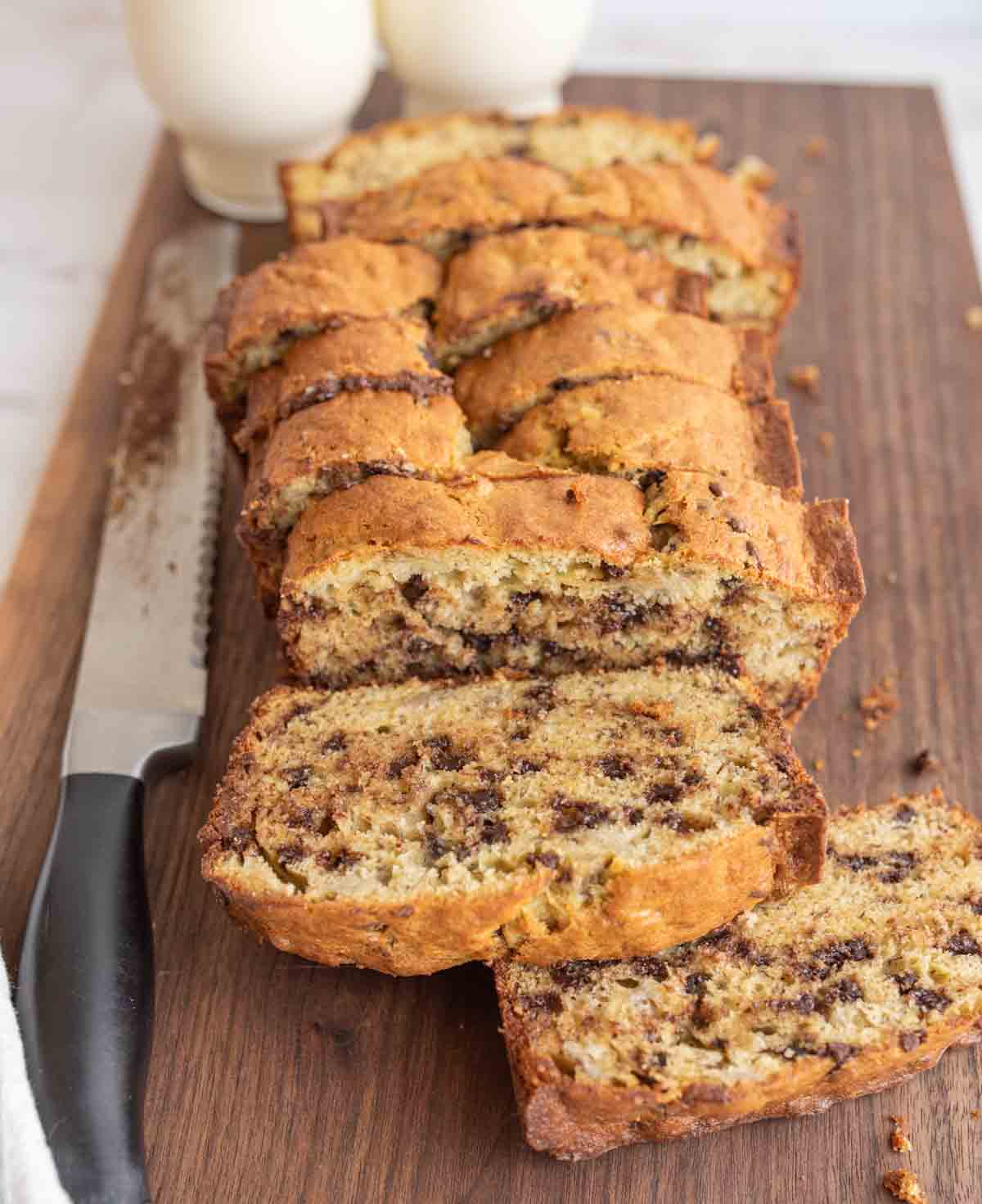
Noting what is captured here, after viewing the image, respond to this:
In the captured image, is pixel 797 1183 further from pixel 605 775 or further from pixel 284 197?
pixel 284 197

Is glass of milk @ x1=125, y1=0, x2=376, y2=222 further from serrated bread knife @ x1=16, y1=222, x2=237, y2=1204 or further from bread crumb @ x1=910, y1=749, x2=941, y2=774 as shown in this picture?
bread crumb @ x1=910, y1=749, x2=941, y2=774

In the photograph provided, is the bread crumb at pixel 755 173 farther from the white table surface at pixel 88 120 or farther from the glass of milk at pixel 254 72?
the glass of milk at pixel 254 72

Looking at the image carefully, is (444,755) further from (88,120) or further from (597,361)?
(88,120)

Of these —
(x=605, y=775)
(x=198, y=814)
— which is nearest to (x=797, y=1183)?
(x=605, y=775)

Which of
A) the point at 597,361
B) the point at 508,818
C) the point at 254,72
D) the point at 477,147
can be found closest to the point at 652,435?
the point at 597,361

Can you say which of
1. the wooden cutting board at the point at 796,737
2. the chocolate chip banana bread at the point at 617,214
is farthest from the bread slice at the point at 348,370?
the wooden cutting board at the point at 796,737
